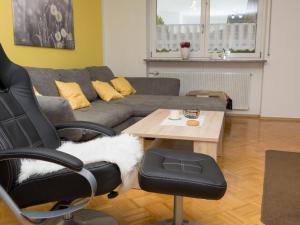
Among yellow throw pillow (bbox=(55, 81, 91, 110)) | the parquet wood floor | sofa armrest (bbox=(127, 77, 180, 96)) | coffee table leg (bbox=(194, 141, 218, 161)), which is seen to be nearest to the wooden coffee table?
coffee table leg (bbox=(194, 141, 218, 161))

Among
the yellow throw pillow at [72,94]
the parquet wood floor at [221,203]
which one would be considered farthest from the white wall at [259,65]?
the yellow throw pillow at [72,94]

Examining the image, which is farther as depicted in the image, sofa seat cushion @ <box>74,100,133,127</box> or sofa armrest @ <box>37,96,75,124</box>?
sofa seat cushion @ <box>74,100,133,127</box>

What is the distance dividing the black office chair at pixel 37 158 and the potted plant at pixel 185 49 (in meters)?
3.36

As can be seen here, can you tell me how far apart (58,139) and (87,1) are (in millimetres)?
3377

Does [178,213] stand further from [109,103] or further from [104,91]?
[104,91]

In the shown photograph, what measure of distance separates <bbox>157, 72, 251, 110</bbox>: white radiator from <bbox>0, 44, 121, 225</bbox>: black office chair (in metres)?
3.49

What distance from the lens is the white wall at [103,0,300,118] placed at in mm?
4496

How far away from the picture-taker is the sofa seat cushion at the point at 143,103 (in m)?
3.52

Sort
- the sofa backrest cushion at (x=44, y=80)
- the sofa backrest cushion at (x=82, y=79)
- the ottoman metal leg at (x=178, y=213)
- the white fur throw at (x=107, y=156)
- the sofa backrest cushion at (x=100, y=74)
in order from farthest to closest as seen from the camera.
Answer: the sofa backrest cushion at (x=100, y=74) < the sofa backrest cushion at (x=82, y=79) < the sofa backrest cushion at (x=44, y=80) < the ottoman metal leg at (x=178, y=213) < the white fur throw at (x=107, y=156)

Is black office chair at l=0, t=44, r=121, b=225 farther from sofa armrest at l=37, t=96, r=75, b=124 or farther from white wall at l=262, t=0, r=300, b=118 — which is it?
white wall at l=262, t=0, r=300, b=118

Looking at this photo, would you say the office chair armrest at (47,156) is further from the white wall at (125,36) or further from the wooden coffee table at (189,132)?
the white wall at (125,36)

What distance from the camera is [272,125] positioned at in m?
4.41

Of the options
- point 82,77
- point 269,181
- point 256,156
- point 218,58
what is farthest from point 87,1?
point 269,181

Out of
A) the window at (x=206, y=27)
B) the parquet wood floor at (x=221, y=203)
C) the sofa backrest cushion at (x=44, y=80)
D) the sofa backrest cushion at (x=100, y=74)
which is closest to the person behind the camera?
the parquet wood floor at (x=221, y=203)
